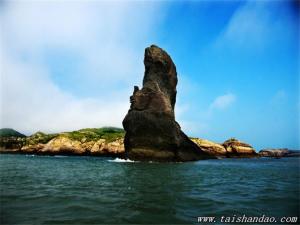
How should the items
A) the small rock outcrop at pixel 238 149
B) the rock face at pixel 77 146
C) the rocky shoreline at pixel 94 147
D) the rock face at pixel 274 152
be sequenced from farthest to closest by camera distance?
the rock face at pixel 274 152, the rock face at pixel 77 146, the rocky shoreline at pixel 94 147, the small rock outcrop at pixel 238 149

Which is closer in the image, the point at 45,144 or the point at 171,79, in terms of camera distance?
the point at 171,79

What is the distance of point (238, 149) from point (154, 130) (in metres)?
52.5

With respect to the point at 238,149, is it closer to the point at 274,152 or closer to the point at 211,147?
the point at 211,147

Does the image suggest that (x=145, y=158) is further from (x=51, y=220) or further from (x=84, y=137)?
(x=84, y=137)

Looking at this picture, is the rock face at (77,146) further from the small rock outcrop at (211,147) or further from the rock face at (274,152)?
the rock face at (274,152)

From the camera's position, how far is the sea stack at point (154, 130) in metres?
60.4

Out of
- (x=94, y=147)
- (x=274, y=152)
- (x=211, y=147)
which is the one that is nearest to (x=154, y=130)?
(x=211, y=147)

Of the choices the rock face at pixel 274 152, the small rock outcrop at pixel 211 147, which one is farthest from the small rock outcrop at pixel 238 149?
the rock face at pixel 274 152

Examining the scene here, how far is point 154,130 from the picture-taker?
60906 mm

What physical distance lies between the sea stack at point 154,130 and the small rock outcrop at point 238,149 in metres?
39.1

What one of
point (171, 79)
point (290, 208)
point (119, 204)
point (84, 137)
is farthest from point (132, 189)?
point (84, 137)

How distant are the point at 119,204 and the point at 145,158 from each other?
45.9 meters

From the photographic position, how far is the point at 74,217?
1177cm

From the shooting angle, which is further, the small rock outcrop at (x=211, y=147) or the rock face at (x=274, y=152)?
the rock face at (x=274, y=152)
